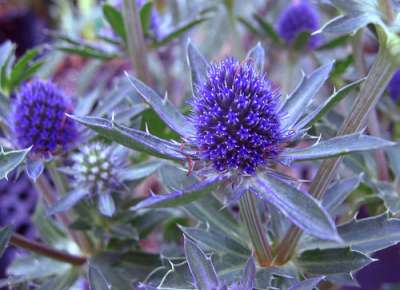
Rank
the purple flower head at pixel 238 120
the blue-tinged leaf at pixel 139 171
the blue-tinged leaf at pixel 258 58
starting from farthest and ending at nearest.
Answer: the blue-tinged leaf at pixel 139 171
the blue-tinged leaf at pixel 258 58
the purple flower head at pixel 238 120

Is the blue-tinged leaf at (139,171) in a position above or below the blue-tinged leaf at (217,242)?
above

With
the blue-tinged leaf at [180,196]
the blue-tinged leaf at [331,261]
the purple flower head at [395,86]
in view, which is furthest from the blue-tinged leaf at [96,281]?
the purple flower head at [395,86]

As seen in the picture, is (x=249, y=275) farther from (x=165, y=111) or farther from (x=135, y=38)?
(x=135, y=38)

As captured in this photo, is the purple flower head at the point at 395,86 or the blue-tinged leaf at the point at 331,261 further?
the purple flower head at the point at 395,86

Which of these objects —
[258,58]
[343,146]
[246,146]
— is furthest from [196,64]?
[343,146]

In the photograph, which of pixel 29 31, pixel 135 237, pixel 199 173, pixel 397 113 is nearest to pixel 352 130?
pixel 199 173

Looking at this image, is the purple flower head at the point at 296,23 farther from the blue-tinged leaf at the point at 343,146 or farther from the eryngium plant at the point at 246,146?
the blue-tinged leaf at the point at 343,146

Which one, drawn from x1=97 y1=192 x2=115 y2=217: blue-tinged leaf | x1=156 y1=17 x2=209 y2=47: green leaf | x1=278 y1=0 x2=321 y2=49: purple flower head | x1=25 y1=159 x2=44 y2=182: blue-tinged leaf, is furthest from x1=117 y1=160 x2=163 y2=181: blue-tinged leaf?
x1=278 y1=0 x2=321 y2=49: purple flower head

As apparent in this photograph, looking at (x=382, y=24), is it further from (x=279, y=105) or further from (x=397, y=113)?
(x=397, y=113)
